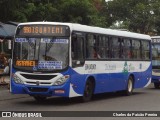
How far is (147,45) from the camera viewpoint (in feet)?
77.6

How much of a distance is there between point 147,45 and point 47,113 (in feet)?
36.4

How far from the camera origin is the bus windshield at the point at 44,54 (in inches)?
626

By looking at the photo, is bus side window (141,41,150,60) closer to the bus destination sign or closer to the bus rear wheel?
the bus rear wheel

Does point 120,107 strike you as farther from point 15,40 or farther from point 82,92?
point 15,40

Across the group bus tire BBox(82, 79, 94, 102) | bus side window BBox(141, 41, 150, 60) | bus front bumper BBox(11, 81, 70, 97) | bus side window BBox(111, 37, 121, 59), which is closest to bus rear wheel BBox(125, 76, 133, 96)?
Result: bus side window BBox(141, 41, 150, 60)

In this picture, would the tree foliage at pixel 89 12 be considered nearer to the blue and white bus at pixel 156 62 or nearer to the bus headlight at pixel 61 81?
the blue and white bus at pixel 156 62

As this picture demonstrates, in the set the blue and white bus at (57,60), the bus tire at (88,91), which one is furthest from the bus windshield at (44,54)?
the bus tire at (88,91)

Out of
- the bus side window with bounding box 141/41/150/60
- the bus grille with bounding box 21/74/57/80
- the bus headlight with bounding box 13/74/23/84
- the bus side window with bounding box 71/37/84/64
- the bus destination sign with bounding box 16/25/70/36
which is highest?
the bus destination sign with bounding box 16/25/70/36

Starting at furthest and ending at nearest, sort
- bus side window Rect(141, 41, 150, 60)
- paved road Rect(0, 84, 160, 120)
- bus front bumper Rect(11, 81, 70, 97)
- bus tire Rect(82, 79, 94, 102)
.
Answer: bus side window Rect(141, 41, 150, 60)
bus tire Rect(82, 79, 94, 102)
bus front bumper Rect(11, 81, 70, 97)
paved road Rect(0, 84, 160, 120)

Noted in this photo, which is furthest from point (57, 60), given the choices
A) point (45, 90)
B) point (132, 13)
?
point (132, 13)

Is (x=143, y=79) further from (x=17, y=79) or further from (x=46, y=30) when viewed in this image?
(x=17, y=79)

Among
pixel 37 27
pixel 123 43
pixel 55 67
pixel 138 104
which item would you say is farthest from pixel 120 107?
pixel 123 43

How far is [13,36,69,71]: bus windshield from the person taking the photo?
1590 cm

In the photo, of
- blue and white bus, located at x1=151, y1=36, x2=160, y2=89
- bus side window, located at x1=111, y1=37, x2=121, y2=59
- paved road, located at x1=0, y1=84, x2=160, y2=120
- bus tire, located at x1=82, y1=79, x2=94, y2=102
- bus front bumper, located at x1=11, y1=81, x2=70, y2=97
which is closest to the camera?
paved road, located at x1=0, y1=84, x2=160, y2=120
